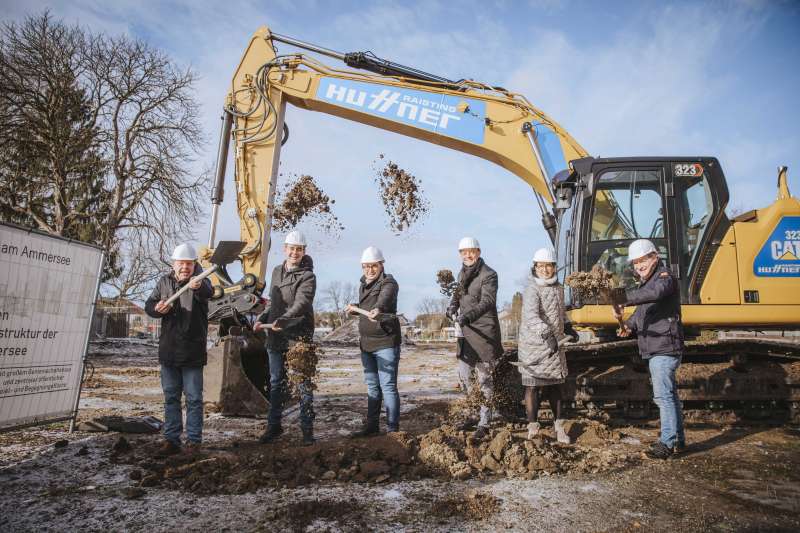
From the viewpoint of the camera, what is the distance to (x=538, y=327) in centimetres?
491

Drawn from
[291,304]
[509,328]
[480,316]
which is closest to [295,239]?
[291,304]

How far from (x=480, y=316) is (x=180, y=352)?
2.90 metres

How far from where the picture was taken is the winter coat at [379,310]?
5.01 metres

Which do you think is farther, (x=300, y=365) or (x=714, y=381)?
(x=714, y=381)

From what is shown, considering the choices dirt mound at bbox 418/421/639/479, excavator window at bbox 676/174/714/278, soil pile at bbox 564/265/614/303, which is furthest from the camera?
excavator window at bbox 676/174/714/278

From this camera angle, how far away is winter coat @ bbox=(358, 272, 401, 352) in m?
5.01

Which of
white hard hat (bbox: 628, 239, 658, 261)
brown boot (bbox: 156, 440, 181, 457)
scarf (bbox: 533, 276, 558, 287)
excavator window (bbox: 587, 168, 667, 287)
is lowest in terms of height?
brown boot (bbox: 156, 440, 181, 457)

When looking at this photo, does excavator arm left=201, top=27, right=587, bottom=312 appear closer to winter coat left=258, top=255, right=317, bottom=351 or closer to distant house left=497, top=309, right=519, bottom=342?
winter coat left=258, top=255, right=317, bottom=351

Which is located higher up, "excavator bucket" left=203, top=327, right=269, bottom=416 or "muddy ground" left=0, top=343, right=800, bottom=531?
"excavator bucket" left=203, top=327, right=269, bottom=416

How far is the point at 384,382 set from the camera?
16.5 feet

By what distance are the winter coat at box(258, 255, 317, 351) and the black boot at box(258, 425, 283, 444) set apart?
79 cm

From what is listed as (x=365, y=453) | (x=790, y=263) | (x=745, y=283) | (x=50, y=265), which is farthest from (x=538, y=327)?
(x=50, y=265)

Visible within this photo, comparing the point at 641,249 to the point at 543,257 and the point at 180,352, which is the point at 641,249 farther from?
the point at 180,352

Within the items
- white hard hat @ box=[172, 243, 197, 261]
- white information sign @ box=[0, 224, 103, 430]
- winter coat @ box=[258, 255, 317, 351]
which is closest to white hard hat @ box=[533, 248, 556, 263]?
winter coat @ box=[258, 255, 317, 351]
